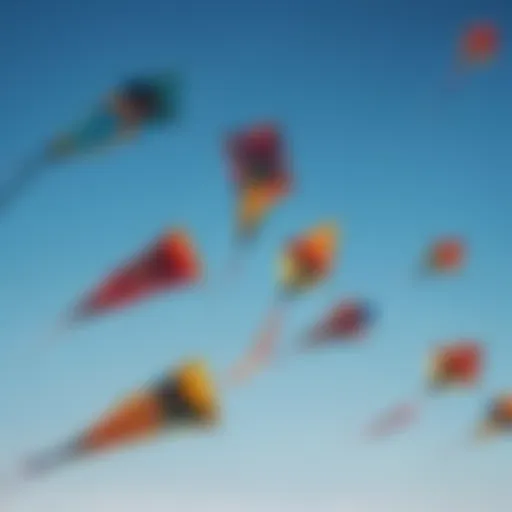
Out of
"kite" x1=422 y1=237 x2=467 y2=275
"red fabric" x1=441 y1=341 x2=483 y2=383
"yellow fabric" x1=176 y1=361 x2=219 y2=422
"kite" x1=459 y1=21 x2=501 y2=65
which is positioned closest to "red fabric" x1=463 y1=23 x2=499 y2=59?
"kite" x1=459 y1=21 x2=501 y2=65

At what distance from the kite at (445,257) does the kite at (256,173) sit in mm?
210

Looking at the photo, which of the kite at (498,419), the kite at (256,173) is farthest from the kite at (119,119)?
the kite at (498,419)

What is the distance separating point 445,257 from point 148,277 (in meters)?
0.39

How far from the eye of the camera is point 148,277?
1.11 meters

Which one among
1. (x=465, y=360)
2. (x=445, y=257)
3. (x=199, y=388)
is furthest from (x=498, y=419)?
(x=199, y=388)

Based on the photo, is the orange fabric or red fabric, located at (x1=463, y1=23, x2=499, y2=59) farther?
red fabric, located at (x1=463, y1=23, x2=499, y2=59)

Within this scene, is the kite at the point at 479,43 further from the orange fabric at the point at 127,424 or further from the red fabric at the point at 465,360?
the orange fabric at the point at 127,424

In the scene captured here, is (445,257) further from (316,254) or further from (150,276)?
(150,276)

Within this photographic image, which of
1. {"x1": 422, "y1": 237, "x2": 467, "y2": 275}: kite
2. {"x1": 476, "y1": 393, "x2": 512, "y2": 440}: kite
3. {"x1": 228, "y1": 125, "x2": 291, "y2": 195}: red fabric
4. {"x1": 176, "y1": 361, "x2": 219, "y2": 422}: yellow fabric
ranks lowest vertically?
{"x1": 476, "y1": 393, "x2": 512, "y2": 440}: kite

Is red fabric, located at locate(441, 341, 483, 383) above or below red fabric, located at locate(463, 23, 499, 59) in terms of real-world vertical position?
below

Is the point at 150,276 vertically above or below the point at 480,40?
below

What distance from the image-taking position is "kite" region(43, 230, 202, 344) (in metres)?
1.09

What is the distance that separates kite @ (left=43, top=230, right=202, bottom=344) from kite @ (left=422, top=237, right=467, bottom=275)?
1.00 ft

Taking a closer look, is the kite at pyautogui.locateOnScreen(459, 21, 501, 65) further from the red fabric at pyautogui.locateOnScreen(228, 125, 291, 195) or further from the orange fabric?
the orange fabric
